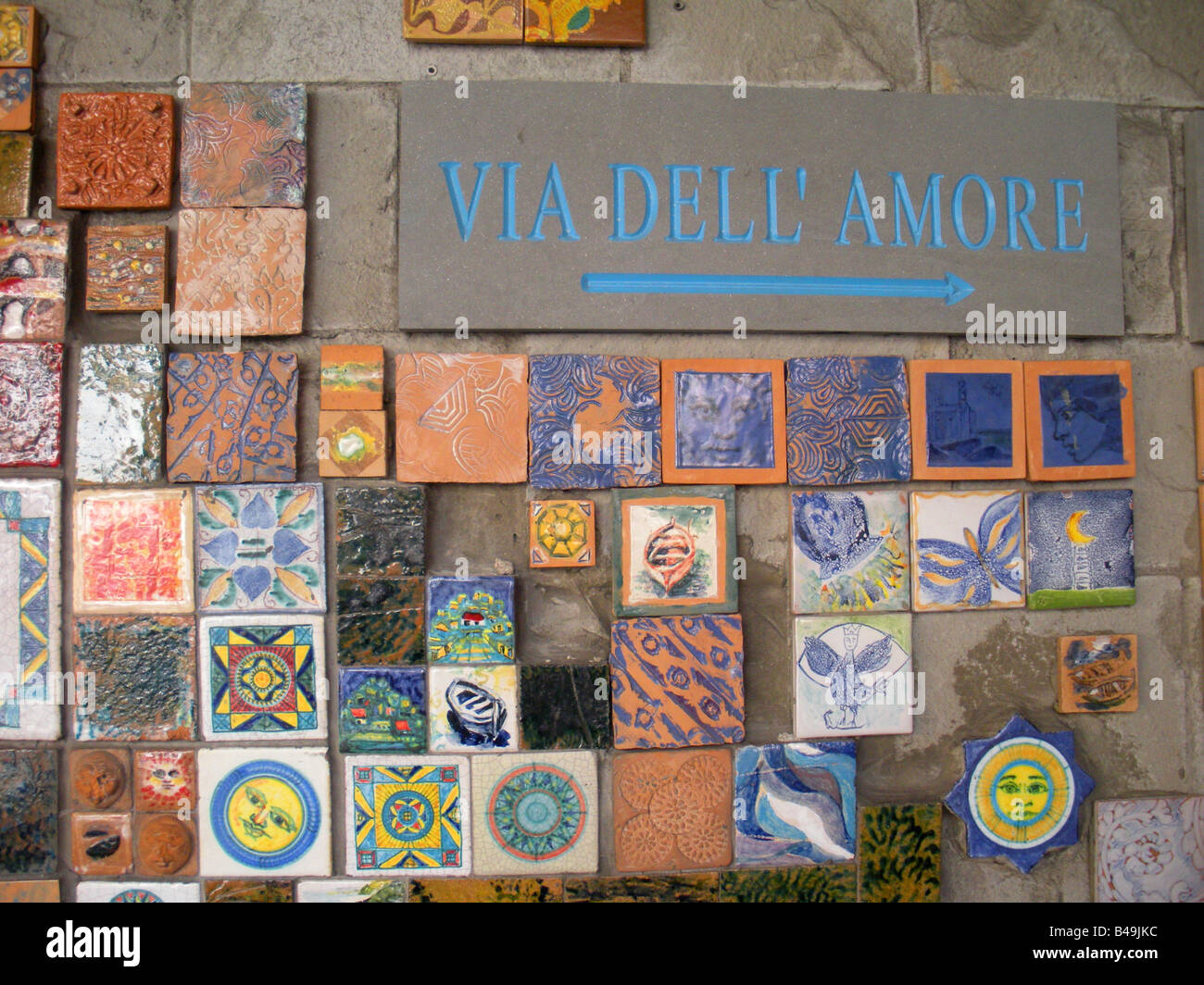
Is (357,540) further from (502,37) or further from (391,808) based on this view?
(502,37)

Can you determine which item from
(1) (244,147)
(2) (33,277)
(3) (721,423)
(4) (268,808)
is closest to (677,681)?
(3) (721,423)

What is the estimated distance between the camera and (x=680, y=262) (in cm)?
186

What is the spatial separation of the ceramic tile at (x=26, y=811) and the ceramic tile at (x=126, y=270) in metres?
1.12

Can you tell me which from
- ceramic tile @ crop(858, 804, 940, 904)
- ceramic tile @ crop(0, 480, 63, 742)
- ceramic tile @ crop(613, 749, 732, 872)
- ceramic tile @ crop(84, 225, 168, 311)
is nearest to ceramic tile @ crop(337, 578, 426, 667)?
ceramic tile @ crop(613, 749, 732, 872)

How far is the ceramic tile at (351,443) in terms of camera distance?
5.90ft

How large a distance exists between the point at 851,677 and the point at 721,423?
73cm

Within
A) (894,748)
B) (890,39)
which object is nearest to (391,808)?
(894,748)

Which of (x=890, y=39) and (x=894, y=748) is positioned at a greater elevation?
(x=890, y=39)

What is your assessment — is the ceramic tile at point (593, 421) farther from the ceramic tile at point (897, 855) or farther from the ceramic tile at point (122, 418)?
the ceramic tile at point (897, 855)

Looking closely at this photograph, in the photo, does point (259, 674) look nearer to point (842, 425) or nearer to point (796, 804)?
point (796, 804)

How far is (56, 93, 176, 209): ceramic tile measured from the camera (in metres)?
1.80

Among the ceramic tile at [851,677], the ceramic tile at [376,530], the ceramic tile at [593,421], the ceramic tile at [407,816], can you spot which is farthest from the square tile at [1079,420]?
the ceramic tile at [407,816]

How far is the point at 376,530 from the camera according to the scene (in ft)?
5.88

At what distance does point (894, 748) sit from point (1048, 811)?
44 cm
